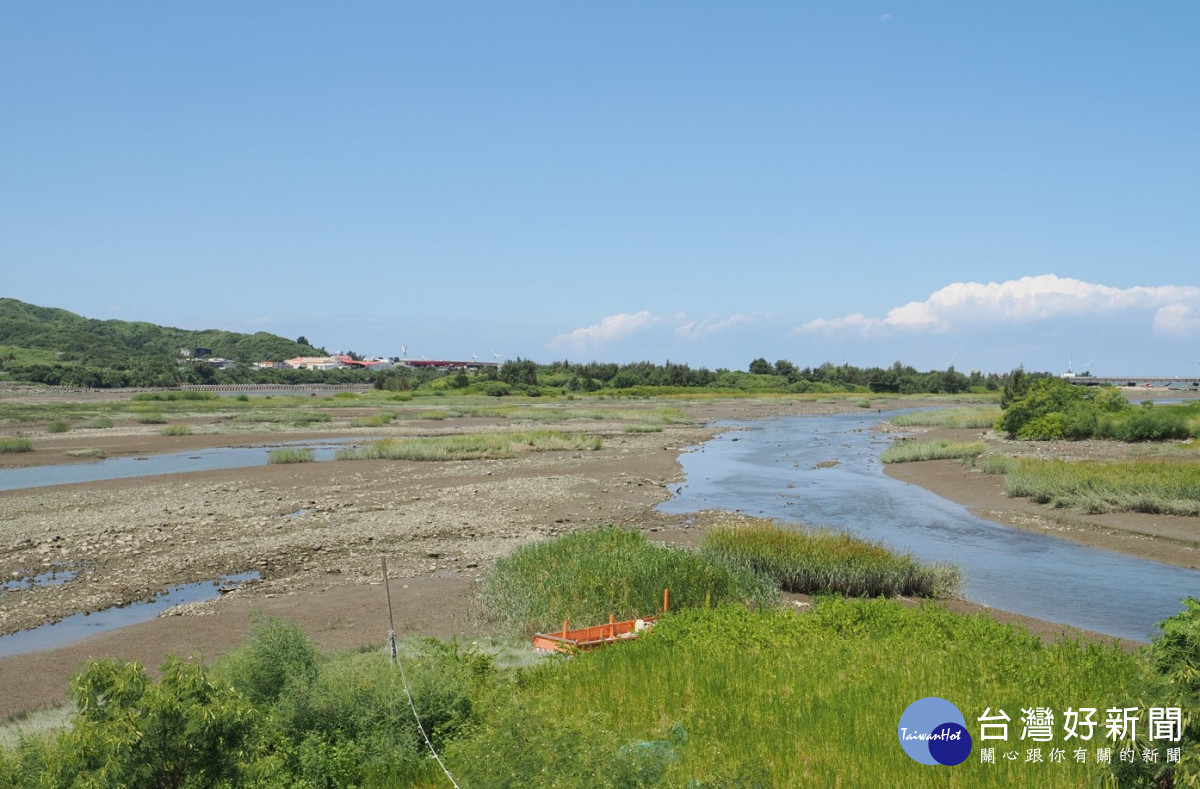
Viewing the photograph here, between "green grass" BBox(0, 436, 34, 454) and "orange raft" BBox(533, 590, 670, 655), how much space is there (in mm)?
45782

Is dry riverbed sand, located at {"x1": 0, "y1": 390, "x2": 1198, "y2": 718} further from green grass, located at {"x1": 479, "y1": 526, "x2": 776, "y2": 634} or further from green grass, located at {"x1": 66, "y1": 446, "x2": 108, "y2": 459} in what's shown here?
green grass, located at {"x1": 66, "y1": 446, "x2": 108, "y2": 459}

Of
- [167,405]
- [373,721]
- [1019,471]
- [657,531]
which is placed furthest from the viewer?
[167,405]

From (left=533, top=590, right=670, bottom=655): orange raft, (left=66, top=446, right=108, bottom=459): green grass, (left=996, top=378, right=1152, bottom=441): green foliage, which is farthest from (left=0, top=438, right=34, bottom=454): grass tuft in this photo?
(left=996, top=378, right=1152, bottom=441): green foliage

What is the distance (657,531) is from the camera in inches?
950

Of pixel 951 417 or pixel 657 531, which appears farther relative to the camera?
pixel 951 417

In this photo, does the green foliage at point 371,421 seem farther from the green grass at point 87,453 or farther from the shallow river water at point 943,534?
the shallow river water at point 943,534

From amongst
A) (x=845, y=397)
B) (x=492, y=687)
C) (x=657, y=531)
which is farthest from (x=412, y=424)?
(x=845, y=397)

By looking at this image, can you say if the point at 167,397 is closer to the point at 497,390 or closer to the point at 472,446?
the point at 497,390

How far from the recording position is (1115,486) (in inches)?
1114

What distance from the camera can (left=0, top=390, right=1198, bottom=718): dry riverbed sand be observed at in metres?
14.6

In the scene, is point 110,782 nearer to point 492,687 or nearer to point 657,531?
point 492,687

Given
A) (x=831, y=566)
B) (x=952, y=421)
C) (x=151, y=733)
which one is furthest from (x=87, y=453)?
(x=952, y=421)

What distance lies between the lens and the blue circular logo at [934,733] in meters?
6.89

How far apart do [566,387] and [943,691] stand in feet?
447
